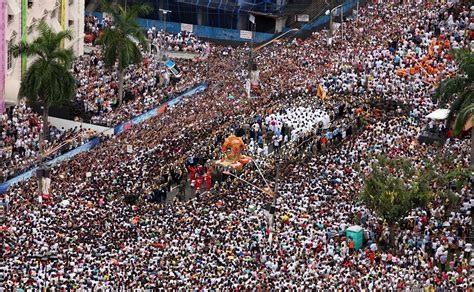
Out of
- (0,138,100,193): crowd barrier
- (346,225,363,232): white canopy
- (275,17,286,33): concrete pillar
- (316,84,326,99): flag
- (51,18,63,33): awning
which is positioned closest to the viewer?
(346,225,363,232): white canopy

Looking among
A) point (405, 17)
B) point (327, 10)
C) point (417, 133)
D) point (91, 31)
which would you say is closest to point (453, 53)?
point (417, 133)

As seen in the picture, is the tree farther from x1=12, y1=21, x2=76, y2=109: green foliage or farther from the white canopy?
x1=12, y1=21, x2=76, y2=109: green foliage

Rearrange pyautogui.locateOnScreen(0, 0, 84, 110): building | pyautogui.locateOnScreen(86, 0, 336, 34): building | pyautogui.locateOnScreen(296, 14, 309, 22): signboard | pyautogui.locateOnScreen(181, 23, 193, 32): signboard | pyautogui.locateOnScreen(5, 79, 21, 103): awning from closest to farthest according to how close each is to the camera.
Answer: pyautogui.locateOnScreen(0, 0, 84, 110): building, pyautogui.locateOnScreen(5, 79, 21, 103): awning, pyautogui.locateOnScreen(296, 14, 309, 22): signboard, pyautogui.locateOnScreen(181, 23, 193, 32): signboard, pyautogui.locateOnScreen(86, 0, 336, 34): building

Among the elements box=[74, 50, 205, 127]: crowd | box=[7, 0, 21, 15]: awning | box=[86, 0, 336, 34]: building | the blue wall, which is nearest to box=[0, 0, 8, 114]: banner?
box=[7, 0, 21, 15]: awning

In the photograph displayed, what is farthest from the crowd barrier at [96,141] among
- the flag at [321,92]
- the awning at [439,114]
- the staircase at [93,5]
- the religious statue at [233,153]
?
the awning at [439,114]

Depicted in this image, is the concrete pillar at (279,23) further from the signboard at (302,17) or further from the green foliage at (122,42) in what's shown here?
the green foliage at (122,42)

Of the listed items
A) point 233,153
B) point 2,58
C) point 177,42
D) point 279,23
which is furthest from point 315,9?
point 233,153

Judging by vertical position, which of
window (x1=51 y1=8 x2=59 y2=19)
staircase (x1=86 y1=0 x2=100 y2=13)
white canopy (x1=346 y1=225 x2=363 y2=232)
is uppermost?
window (x1=51 y1=8 x2=59 y2=19)
